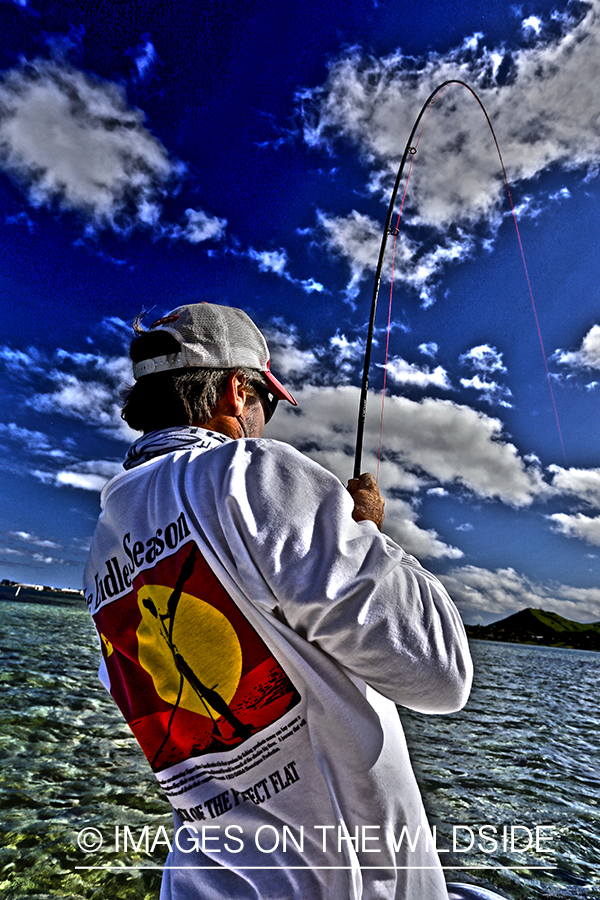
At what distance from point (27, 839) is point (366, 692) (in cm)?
431

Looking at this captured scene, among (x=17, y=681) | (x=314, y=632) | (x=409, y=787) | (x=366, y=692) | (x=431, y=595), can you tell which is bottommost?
(x=17, y=681)

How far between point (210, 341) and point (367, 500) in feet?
2.43

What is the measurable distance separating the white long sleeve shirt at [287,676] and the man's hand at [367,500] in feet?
1.19

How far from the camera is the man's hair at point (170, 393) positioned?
64.5 inches

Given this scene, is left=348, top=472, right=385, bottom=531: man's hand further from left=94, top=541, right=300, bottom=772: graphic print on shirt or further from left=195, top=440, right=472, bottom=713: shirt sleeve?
left=94, top=541, right=300, bottom=772: graphic print on shirt

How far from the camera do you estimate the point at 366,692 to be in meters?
1.16

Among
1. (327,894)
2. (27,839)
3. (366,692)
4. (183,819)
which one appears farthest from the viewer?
(27,839)

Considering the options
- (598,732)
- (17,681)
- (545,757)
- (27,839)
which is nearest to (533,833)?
(545,757)

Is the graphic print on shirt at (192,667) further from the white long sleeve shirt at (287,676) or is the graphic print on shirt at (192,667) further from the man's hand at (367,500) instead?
the man's hand at (367,500)

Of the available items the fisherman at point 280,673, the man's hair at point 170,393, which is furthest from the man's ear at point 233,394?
the fisherman at point 280,673

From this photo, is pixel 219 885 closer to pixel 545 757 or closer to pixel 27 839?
pixel 27 839

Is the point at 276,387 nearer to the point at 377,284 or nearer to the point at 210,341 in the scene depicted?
the point at 210,341

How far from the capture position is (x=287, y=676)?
3.69 feet

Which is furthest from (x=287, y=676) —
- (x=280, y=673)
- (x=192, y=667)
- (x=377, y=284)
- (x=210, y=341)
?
(x=377, y=284)
